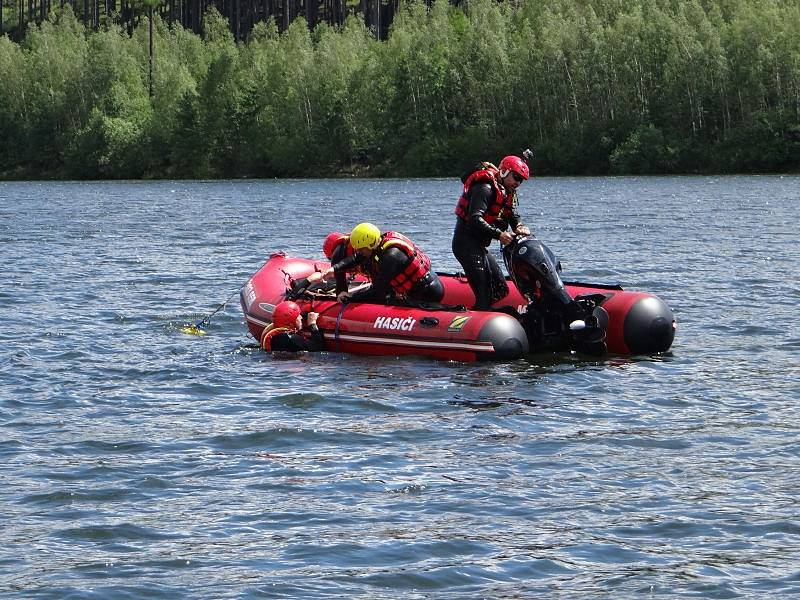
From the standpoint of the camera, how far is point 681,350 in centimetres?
1562

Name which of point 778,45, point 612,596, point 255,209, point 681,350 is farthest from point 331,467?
point 778,45

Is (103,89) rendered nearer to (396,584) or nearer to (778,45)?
(778,45)

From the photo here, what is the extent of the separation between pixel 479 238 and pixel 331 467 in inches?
218

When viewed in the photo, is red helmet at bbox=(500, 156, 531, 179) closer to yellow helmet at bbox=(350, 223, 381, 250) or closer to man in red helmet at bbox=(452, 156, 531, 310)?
man in red helmet at bbox=(452, 156, 531, 310)

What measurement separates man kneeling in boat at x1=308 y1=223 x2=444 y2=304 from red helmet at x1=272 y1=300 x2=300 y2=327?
0.59m

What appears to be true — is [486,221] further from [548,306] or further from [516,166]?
[548,306]

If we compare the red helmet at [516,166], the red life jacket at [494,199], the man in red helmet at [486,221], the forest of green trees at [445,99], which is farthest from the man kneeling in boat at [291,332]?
the forest of green trees at [445,99]

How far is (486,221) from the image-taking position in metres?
15.2

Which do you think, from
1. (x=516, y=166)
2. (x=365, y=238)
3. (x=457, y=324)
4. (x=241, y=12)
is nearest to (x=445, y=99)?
(x=241, y=12)

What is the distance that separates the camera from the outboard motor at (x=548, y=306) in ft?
48.0

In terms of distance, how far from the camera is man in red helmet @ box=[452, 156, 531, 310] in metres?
15.0

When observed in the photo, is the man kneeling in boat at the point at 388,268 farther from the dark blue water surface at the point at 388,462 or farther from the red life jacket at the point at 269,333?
the dark blue water surface at the point at 388,462

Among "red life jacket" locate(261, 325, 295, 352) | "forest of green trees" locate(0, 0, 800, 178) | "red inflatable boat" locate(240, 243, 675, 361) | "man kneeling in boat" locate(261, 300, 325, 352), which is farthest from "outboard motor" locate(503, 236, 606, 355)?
"forest of green trees" locate(0, 0, 800, 178)

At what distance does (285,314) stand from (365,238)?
139 centimetres
